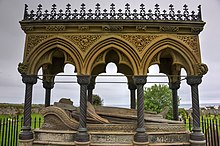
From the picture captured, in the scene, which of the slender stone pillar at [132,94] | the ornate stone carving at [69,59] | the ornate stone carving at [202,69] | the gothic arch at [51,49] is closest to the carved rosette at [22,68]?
the gothic arch at [51,49]

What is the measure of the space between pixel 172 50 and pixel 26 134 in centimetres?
556

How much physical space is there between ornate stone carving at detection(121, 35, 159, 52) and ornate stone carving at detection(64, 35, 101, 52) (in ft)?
3.24

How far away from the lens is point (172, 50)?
645cm

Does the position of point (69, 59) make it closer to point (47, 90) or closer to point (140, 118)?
point (47, 90)

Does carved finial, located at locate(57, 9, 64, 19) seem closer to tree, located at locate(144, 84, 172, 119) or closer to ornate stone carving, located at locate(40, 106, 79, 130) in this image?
ornate stone carving, located at locate(40, 106, 79, 130)

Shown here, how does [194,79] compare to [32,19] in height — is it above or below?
below

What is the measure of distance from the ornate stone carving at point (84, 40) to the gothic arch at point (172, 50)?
1.79 meters

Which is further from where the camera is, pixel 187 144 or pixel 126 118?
pixel 126 118

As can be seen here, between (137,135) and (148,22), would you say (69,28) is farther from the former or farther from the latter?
(137,135)

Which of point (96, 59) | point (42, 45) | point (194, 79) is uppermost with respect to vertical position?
point (42, 45)

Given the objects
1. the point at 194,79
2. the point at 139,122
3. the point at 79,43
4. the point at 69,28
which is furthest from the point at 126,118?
the point at 69,28

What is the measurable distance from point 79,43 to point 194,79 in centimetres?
397

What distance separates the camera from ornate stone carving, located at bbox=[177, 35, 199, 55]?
20.7 ft

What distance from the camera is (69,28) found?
6.45 meters
